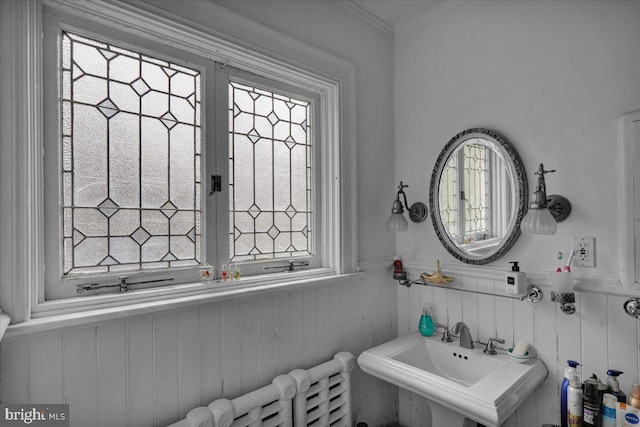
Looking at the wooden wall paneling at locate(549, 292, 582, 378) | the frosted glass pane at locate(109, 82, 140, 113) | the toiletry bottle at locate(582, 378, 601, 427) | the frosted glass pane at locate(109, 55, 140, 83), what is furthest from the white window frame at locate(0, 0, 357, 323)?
the toiletry bottle at locate(582, 378, 601, 427)

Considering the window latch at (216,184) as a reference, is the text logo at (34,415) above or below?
below

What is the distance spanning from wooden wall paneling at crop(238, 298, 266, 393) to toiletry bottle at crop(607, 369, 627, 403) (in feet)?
4.56

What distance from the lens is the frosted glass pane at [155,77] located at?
1361 millimetres

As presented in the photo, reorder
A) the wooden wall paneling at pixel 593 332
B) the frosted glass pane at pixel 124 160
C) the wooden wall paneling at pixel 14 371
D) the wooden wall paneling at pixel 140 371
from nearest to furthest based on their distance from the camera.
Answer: the wooden wall paneling at pixel 14 371 → the wooden wall paneling at pixel 140 371 → the frosted glass pane at pixel 124 160 → the wooden wall paneling at pixel 593 332

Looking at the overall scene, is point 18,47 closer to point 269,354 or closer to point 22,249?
point 22,249

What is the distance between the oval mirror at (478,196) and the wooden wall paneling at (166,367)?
1.40 m

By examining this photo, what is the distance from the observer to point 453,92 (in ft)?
6.12

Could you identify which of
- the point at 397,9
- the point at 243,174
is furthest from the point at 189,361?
the point at 397,9

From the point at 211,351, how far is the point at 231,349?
0.09 metres

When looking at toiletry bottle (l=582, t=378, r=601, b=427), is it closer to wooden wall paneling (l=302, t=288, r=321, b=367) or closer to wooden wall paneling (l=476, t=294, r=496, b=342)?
wooden wall paneling (l=476, t=294, r=496, b=342)

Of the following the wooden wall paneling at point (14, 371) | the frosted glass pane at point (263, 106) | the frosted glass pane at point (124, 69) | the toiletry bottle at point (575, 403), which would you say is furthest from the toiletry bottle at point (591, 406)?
the frosted glass pane at point (124, 69)

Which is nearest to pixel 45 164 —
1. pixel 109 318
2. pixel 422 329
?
pixel 109 318

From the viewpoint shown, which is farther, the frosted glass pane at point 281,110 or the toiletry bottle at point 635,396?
the frosted glass pane at point 281,110

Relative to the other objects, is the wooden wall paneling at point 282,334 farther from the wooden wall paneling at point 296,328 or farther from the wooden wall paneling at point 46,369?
the wooden wall paneling at point 46,369
